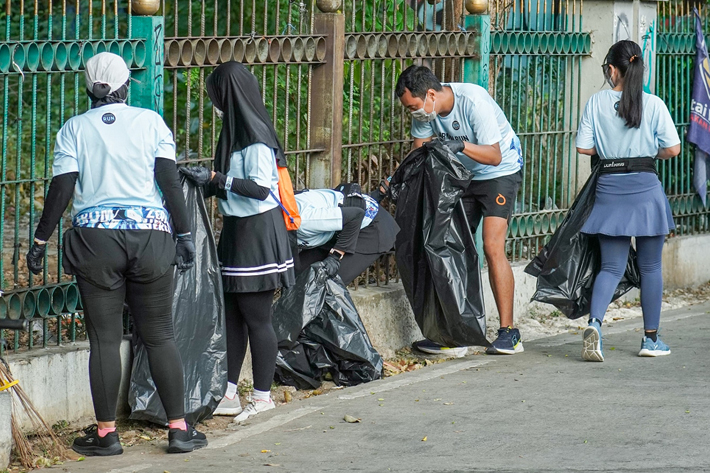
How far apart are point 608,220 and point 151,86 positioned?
2729 mm

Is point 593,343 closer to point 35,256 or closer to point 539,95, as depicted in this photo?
point 539,95

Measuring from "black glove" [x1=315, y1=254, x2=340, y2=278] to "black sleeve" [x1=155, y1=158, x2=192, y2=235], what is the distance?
1.35 meters

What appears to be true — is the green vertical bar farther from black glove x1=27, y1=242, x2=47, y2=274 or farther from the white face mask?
black glove x1=27, y1=242, x2=47, y2=274

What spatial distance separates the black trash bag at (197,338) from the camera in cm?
515

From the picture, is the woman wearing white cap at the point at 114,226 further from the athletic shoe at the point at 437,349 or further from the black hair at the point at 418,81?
the athletic shoe at the point at 437,349

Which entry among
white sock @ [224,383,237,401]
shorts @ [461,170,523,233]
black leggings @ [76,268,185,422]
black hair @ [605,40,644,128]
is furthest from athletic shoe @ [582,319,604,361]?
black leggings @ [76,268,185,422]

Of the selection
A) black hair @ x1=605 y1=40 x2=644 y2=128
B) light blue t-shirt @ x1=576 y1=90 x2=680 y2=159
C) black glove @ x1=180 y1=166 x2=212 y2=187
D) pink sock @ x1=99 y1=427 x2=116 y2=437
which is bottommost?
pink sock @ x1=99 y1=427 x2=116 y2=437

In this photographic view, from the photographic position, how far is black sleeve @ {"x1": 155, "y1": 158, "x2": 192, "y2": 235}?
4.62 m

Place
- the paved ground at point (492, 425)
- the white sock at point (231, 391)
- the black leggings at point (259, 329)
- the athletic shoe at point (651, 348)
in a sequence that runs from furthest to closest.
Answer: the athletic shoe at point (651, 348), the white sock at point (231, 391), the black leggings at point (259, 329), the paved ground at point (492, 425)

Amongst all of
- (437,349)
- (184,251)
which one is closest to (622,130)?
(437,349)

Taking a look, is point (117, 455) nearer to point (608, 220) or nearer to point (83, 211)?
point (83, 211)

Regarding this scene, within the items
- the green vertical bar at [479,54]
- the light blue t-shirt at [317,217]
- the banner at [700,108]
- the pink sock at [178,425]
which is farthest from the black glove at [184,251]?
the banner at [700,108]

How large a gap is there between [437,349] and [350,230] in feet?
3.80

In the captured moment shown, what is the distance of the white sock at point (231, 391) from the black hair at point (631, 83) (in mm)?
2652
